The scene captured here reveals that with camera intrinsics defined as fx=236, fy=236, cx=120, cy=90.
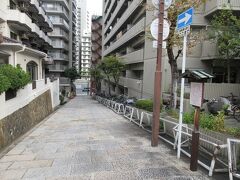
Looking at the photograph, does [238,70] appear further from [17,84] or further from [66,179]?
[66,179]

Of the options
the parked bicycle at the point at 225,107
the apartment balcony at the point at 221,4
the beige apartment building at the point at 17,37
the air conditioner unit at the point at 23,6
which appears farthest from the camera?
the air conditioner unit at the point at 23,6

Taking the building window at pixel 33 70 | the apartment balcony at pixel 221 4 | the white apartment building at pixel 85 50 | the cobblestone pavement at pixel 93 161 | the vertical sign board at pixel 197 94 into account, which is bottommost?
the cobblestone pavement at pixel 93 161

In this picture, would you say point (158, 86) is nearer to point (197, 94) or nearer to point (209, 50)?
point (197, 94)

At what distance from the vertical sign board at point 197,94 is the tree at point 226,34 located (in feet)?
26.5

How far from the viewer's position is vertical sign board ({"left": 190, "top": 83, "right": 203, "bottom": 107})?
173 inches

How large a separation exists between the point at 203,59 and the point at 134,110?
660 cm

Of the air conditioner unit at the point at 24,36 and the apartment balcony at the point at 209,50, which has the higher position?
the air conditioner unit at the point at 24,36

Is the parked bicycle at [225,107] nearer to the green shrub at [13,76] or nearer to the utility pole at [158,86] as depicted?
the utility pole at [158,86]

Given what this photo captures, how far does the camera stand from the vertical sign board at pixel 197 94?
14.4ft

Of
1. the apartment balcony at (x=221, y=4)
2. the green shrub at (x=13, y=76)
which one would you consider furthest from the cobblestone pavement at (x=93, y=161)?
the apartment balcony at (x=221, y=4)

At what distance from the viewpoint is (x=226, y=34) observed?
1221 centimetres

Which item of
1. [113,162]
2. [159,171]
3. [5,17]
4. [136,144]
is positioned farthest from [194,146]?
[5,17]

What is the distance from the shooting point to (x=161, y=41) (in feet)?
20.3

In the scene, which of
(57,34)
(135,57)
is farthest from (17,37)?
(57,34)
